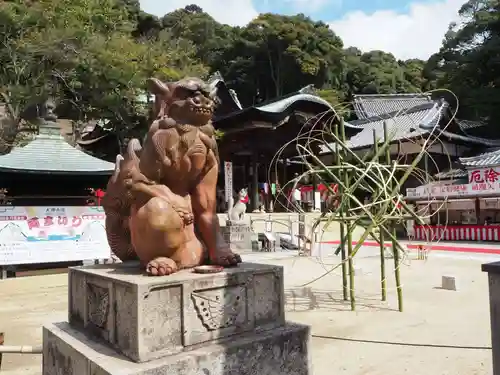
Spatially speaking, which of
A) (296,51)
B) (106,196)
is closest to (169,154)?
(106,196)

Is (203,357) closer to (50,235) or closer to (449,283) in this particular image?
(449,283)

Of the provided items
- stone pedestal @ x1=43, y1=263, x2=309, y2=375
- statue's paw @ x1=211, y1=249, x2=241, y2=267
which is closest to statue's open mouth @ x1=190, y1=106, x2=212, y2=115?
statue's paw @ x1=211, y1=249, x2=241, y2=267

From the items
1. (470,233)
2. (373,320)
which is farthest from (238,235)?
(470,233)

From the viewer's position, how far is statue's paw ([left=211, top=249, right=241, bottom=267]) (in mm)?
3145

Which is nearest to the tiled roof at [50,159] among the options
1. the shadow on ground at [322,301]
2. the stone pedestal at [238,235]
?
the stone pedestal at [238,235]

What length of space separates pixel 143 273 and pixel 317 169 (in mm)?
2577

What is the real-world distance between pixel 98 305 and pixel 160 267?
60cm

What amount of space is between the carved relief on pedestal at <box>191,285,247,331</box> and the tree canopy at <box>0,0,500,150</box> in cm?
1247

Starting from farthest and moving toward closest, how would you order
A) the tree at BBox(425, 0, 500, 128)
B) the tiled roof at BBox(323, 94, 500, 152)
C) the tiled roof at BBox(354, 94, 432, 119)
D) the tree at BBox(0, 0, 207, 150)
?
1. the tiled roof at BBox(354, 94, 432, 119)
2. the tree at BBox(425, 0, 500, 128)
3. the tiled roof at BBox(323, 94, 500, 152)
4. the tree at BBox(0, 0, 207, 150)

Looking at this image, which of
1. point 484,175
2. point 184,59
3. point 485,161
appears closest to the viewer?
point 484,175

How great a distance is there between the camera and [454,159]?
23.6 metres

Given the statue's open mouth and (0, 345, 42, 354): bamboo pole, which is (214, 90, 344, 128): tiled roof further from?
(0, 345, 42, 354): bamboo pole

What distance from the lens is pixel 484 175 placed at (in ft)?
51.6

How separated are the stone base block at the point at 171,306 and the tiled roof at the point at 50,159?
7616mm
